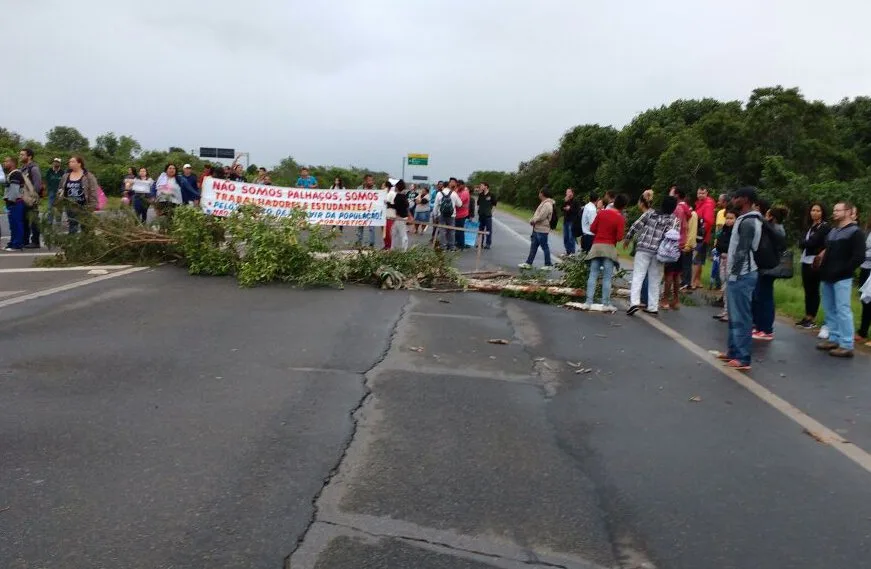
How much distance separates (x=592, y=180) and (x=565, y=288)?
4515 cm

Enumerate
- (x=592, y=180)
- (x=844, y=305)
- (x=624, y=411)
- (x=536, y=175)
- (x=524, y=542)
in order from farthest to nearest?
1. (x=536, y=175)
2. (x=592, y=180)
3. (x=844, y=305)
4. (x=624, y=411)
5. (x=524, y=542)

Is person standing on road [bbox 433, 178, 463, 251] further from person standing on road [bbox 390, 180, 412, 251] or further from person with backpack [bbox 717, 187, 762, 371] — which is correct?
person with backpack [bbox 717, 187, 762, 371]

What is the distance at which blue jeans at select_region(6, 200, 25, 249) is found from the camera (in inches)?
575

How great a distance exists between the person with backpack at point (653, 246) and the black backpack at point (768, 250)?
7.55 feet

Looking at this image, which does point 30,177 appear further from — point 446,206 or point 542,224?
point 542,224

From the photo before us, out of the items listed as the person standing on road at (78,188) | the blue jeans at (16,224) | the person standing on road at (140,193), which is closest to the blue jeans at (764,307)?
the person standing on road at (78,188)

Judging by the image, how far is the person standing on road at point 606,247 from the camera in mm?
10797

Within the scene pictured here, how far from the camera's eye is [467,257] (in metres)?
18.1

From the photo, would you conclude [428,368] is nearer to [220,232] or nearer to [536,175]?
[220,232]

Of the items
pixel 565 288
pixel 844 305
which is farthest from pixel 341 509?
pixel 565 288

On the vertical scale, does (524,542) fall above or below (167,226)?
below

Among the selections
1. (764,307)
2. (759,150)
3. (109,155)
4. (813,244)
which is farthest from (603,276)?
(109,155)

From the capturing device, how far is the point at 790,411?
6.33 metres

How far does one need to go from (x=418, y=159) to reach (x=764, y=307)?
54459 mm
